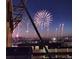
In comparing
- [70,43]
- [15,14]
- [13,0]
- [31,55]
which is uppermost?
[13,0]

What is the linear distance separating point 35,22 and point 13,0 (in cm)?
31

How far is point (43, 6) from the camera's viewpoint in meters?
1.92

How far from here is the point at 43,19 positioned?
194cm

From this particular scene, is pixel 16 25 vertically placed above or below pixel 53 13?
below

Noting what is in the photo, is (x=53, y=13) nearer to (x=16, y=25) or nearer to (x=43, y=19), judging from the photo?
(x=43, y=19)

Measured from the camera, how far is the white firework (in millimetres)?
1921

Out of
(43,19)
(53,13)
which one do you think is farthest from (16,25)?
(53,13)

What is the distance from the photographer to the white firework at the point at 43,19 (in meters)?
1.92
